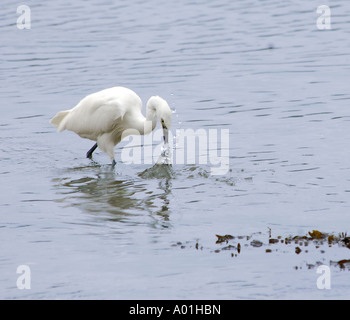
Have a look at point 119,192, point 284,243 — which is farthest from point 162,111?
point 284,243

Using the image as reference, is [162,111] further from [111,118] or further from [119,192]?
[119,192]

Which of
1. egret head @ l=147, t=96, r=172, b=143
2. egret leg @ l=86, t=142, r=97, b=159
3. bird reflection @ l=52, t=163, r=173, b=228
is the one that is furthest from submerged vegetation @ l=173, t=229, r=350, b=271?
egret leg @ l=86, t=142, r=97, b=159

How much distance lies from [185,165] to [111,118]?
46.2 inches

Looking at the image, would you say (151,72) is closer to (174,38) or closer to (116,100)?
(174,38)

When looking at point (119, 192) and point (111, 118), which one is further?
point (111, 118)

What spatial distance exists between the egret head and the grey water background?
24.8 inches

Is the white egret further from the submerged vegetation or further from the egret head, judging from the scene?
the submerged vegetation

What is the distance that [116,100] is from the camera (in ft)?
37.6

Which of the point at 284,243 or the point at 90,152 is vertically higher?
the point at 90,152

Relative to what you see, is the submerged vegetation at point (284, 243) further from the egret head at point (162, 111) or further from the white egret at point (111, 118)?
the white egret at point (111, 118)

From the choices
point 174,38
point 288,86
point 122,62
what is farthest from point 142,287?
point 174,38

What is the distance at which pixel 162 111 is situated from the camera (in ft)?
35.3

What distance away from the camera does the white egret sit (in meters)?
11.4

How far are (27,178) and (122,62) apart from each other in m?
7.21
